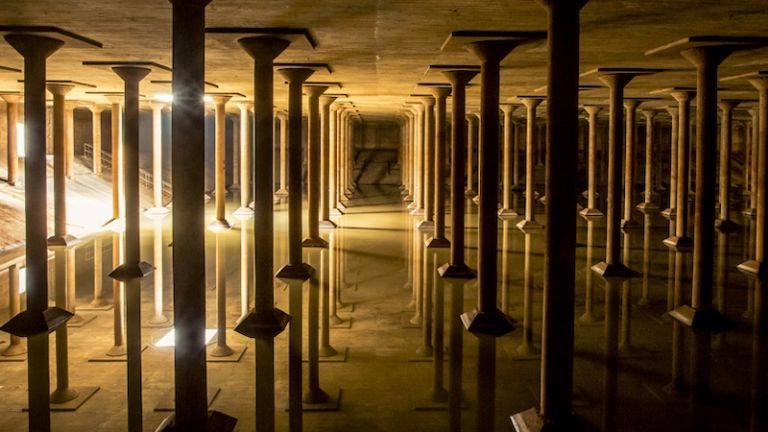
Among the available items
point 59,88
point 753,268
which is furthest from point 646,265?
point 59,88

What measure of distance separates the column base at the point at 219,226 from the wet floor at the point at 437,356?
17.2ft

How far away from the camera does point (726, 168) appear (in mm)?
18484

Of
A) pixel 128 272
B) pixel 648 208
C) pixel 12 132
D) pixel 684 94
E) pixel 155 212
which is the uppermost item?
pixel 684 94

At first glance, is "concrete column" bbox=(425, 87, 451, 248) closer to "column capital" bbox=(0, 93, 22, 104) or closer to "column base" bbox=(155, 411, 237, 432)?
"column base" bbox=(155, 411, 237, 432)

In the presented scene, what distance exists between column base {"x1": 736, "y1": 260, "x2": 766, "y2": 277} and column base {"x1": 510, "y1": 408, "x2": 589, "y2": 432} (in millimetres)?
8884

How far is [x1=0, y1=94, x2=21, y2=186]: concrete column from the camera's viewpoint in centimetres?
1956

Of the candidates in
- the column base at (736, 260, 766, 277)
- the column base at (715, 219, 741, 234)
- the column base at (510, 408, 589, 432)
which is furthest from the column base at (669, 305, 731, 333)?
the column base at (715, 219, 741, 234)

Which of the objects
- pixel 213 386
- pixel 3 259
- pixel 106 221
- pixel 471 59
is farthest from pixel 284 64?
pixel 106 221

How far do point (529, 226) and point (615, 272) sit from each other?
7.05 metres

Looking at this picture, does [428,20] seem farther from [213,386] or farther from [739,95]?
[739,95]

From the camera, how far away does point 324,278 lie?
41.6ft

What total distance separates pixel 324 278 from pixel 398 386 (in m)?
5.89

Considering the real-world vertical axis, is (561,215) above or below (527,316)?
above

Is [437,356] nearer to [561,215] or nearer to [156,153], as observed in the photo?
[561,215]
